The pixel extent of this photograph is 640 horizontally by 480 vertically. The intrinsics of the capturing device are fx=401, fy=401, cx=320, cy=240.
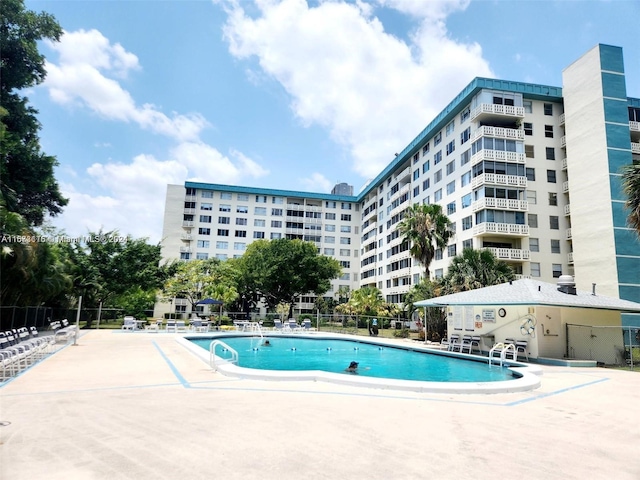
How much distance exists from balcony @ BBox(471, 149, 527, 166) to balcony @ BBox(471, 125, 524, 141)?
166cm

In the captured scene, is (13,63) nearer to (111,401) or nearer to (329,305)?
(111,401)

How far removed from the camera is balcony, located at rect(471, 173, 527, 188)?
39.0 m

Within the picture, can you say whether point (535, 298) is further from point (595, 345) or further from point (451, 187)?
point (451, 187)

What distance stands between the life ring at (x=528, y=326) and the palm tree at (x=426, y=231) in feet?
53.2

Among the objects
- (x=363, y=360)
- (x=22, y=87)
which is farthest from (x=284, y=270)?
(x=363, y=360)

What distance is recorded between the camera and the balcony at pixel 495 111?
4009cm

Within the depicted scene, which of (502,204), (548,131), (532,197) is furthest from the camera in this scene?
(548,131)

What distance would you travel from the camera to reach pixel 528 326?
1891 cm

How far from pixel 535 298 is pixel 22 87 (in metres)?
36.2

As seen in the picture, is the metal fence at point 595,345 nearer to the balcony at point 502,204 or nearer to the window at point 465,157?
the balcony at point 502,204

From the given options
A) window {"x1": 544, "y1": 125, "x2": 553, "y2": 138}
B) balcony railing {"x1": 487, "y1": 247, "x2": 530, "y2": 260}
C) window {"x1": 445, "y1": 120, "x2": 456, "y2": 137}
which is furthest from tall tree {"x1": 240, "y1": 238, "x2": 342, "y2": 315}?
window {"x1": 544, "y1": 125, "x2": 553, "y2": 138}

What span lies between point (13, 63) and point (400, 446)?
35620 millimetres

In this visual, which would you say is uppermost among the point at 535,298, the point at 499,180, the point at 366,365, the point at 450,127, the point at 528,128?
the point at 450,127

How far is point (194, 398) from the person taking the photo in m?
8.53
